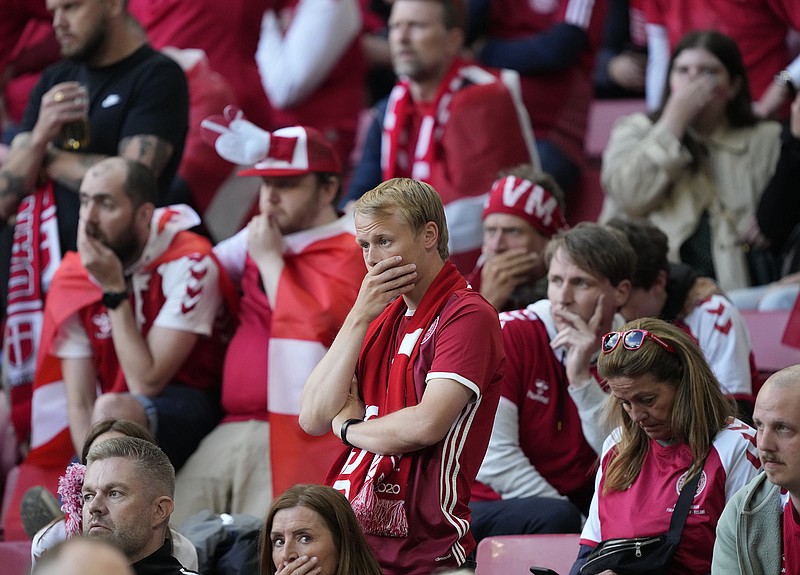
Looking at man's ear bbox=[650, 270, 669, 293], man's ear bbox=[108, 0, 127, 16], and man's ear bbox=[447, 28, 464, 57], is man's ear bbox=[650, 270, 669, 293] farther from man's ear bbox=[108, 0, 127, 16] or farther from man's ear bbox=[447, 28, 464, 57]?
man's ear bbox=[108, 0, 127, 16]

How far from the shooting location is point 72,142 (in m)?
5.39

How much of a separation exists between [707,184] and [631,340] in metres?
2.22

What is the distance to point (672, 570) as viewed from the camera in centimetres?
351

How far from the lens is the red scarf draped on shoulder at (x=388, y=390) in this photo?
132 inches

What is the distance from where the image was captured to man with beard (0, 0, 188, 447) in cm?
530

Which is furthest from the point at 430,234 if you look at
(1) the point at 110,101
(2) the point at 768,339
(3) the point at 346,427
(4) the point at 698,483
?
(1) the point at 110,101

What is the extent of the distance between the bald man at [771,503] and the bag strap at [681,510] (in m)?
0.16

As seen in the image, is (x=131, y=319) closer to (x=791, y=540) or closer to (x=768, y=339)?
(x=768, y=339)

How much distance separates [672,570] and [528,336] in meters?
1.03

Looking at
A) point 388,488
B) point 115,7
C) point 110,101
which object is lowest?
point 388,488

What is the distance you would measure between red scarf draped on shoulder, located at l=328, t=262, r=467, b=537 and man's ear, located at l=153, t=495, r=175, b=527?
1.34 ft

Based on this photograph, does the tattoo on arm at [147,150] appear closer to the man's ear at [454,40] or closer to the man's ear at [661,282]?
the man's ear at [454,40]

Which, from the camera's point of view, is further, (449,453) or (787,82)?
(787,82)

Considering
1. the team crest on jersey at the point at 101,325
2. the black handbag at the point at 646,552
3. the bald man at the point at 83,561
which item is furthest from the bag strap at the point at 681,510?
the team crest on jersey at the point at 101,325
